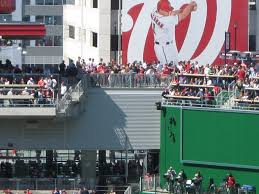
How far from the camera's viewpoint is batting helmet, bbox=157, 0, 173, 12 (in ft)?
251

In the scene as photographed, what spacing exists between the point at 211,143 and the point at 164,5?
1334 cm

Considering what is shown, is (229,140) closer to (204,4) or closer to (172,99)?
(172,99)

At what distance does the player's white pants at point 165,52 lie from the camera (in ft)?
251

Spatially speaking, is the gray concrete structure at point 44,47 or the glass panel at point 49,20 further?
the glass panel at point 49,20

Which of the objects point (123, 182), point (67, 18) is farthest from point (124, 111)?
point (67, 18)

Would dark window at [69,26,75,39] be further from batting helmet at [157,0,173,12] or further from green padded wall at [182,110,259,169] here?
green padded wall at [182,110,259,169]

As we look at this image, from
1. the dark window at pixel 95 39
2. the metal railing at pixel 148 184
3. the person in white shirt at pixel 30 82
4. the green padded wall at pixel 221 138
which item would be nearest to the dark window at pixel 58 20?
the dark window at pixel 95 39

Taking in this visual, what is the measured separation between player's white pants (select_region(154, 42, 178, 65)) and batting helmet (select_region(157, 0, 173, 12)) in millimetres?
1597

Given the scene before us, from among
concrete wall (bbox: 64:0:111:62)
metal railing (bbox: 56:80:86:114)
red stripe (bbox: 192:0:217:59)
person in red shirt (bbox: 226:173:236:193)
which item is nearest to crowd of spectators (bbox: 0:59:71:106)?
metal railing (bbox: 56:80:86:114)

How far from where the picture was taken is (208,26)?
77188 millimetres

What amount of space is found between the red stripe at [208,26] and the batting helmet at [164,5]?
1.87 m

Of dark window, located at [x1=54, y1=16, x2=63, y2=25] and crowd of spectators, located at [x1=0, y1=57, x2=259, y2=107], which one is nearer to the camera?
crowd of spectators, located at [x1=0, y1=57, x2=259, y2=107]

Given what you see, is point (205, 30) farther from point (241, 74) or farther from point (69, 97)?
point (69, 97)

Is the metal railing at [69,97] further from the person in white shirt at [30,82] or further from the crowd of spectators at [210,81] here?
the crowd of spectators at [210,81]
